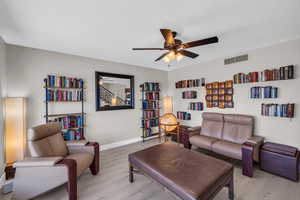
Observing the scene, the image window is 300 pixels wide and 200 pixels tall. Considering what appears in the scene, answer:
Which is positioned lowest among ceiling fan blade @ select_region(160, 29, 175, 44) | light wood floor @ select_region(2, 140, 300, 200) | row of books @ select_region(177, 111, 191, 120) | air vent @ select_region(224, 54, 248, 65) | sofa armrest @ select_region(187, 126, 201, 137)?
light wood floor @ select_region(2, 140, 300, 200)

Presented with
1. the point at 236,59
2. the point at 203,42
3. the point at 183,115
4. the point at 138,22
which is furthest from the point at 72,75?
the point at 236,59

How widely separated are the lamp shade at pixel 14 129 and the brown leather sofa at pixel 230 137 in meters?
3.55

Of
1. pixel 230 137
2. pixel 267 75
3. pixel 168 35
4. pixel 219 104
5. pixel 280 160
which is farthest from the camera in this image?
pixel 219 104

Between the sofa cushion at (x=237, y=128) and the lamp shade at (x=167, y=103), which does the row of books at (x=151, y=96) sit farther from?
the sofa cushion at (x=237, y=128)

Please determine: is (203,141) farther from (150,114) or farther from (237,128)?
(150,114)

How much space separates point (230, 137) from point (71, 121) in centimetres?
377

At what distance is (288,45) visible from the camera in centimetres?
248

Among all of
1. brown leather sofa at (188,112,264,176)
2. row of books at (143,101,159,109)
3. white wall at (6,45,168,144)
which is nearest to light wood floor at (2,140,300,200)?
brown leather sofa at (188,112,264,176)

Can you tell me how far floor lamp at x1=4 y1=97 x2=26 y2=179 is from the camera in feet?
7.30

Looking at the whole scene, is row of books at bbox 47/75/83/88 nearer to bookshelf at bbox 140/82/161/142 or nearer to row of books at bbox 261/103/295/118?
bookshelf at bbox 140/82/161/142

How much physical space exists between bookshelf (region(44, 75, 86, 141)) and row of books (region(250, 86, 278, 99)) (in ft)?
13.2

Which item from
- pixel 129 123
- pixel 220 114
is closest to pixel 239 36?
pixel 220 114

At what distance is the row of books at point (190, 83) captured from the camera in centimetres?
389

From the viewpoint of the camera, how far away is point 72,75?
3109 mm
